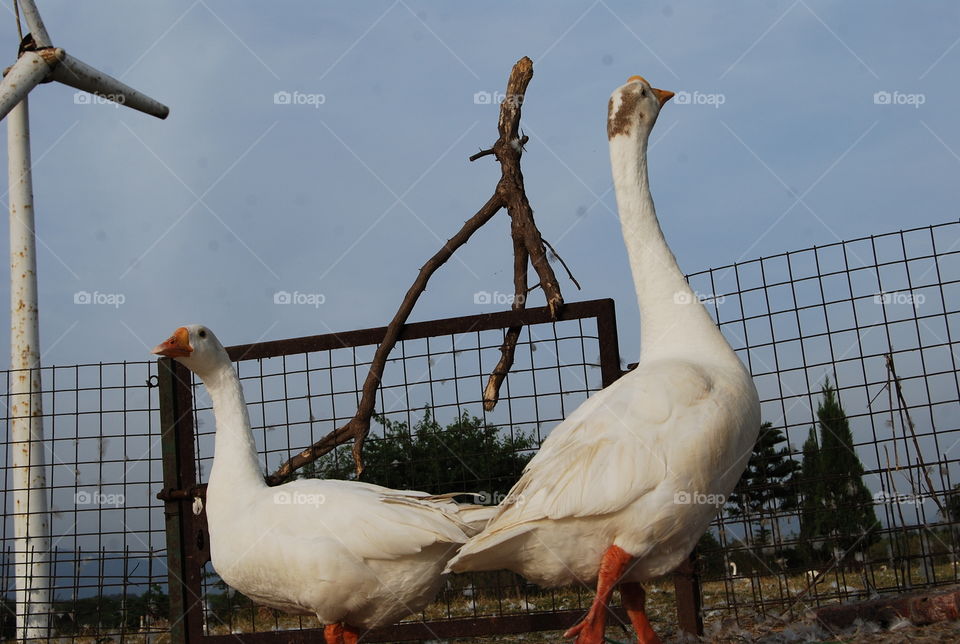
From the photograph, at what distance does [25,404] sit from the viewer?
8.52 m

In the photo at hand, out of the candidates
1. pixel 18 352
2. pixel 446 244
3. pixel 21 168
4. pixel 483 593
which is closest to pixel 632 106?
pixel 446 244

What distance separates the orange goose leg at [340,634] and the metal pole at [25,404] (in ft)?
9.58

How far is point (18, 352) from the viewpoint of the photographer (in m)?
9.34

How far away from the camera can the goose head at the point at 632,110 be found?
4.71 meters

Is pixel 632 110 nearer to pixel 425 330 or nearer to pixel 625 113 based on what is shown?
pixel 625 113

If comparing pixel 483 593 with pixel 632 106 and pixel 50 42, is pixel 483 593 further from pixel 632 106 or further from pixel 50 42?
pixel 50 42

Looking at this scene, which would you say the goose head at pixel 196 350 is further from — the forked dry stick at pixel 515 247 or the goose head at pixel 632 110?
the goose head at pixel 632 110

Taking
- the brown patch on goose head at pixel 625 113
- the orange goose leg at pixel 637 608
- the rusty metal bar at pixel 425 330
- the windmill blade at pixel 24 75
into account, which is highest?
the windmill blade at pixel 24 75

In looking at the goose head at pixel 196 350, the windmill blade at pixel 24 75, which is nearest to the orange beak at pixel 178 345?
the goose head at pixel 196 350

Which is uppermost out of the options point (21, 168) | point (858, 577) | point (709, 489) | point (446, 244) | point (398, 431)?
point (21, 168)

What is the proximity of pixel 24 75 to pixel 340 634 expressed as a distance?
823 cm

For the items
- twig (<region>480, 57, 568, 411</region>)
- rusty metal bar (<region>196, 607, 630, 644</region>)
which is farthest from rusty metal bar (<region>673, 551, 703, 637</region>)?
twig (<region>480, 57, 568, 411</region>)

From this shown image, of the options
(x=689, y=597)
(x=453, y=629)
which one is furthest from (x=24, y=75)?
(x=689, y=597)

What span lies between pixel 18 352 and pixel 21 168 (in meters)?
2.43
